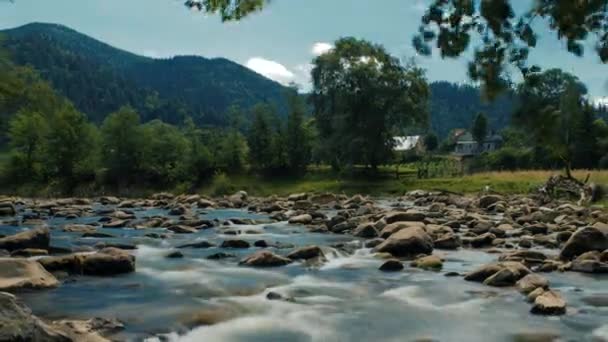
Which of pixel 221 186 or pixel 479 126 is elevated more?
pixel 479 126

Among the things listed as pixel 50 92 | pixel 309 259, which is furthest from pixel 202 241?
pixel 50 92

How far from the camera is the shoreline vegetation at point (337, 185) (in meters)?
49.4

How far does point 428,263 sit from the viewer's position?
14633 millimetres

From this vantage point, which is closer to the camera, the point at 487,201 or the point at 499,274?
the point at 499,274

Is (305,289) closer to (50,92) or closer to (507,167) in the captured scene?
(50,92)

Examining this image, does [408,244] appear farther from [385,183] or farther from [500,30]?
[385,183]

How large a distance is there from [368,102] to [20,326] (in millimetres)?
57133

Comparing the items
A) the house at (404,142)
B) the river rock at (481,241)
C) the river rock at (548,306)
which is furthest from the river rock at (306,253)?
the house at (404,142)

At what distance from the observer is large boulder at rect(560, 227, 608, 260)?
15.1 meters

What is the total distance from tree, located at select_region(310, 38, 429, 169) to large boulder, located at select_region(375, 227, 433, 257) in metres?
44.0

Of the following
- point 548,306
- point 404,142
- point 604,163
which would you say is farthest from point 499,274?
point 404,142

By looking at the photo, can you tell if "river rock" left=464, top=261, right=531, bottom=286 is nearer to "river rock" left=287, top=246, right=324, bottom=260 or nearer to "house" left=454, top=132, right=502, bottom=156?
"river rock" left=287, top=246, right=324, bottom=260

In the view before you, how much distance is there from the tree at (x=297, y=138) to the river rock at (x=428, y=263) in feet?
181

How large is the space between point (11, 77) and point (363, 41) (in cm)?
4179
